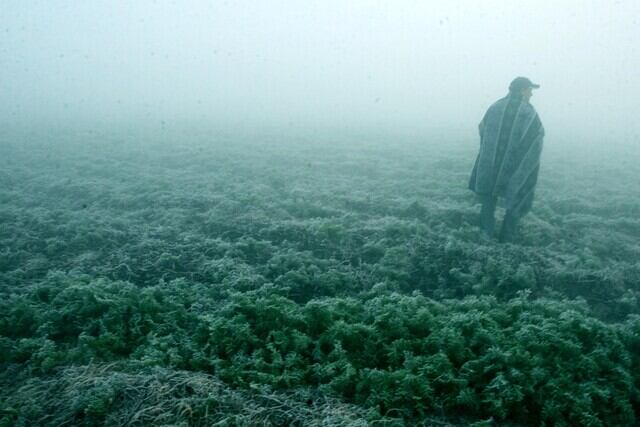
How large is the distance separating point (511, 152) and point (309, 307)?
17.4 ft

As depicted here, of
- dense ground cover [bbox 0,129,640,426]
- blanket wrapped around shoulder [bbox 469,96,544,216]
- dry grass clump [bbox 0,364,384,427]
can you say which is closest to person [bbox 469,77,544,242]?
blanket wrapped around shoulder [bbox 469,96,544,216]

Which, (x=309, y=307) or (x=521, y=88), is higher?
(x=521, y=88)

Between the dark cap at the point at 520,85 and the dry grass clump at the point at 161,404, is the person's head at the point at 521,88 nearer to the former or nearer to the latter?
the dark cap at the point at 520,85

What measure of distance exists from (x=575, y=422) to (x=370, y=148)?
19.4 meters

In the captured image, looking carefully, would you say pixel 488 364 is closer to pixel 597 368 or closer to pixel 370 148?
pixel 597 368

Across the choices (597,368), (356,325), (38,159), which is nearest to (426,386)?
(356,325)

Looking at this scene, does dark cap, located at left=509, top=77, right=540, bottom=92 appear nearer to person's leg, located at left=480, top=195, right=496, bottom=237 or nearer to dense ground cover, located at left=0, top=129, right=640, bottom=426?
person's leg, located at left=480, top=195, right=496, bottom=237

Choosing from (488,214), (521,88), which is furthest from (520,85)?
(488,214)

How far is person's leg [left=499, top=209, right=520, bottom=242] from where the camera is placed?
9.09m

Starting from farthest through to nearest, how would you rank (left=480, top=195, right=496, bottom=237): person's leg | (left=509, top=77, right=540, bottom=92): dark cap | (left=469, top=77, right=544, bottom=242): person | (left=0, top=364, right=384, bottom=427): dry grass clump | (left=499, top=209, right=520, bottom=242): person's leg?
(left=480, top=195, right=496, bottom=237): person's leg
(left=499, top=209, right=520, bottom=242): person's leg
(left=469, top=77, right=544, bottom=242): person
(left=509, top=77, right=540, bottom=92): dark cap
(left=0, top=364, right=384, bottom=427): dry grass clump

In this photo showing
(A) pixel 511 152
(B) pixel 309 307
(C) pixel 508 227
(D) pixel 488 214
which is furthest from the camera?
(D) pixel 488 214

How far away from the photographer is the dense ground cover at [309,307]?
4.52 meters

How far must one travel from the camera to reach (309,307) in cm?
595

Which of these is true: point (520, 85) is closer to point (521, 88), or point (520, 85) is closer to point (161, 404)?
point (521, 88)
